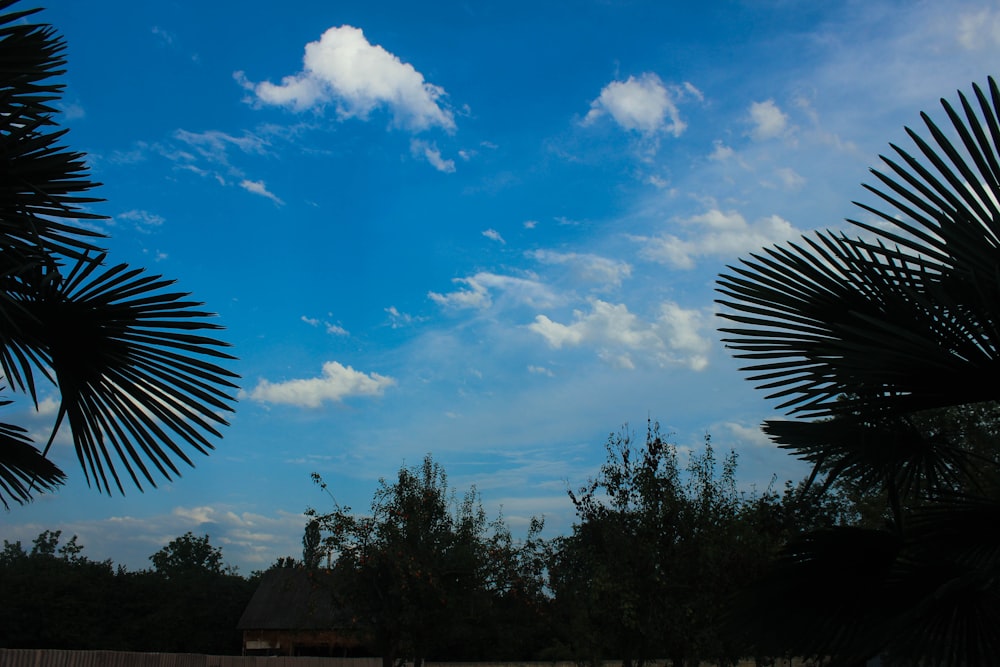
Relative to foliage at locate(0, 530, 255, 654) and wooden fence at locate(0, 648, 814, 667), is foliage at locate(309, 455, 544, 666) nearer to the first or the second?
wooden fence at locate(0, 648, 814, 667)

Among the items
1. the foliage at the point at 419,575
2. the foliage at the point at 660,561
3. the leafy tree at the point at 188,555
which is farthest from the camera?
the leafy tree at the point at 188,555

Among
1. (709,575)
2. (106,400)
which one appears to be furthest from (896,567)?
(709,575)

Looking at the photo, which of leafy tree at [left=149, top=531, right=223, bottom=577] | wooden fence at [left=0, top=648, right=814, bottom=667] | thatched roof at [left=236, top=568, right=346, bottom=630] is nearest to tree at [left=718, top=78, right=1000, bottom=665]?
wooden fence at [left=0, top=648, right=814, bottom=667]

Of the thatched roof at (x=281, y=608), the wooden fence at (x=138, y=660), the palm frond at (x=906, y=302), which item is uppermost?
the palm frond at (x=906, y=302)

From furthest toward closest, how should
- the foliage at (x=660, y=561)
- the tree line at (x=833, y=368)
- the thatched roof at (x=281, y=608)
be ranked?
the thatched roof at (x=281, y=608), the foliage at (x=660, y=561), the tree line at (x=833, y=368)

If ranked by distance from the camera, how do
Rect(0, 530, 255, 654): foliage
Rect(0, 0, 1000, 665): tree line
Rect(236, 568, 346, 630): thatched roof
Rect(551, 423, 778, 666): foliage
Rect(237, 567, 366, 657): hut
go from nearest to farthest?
Rect(0, 0, 1000, 665): tree line, Rect(551, 423, 778, 666): foliage, Rect(0, 530, 255, 654): foliage, Rect(236, 568, 346, 630): thatched roof, Rect(237, 567, 366, 657): hut

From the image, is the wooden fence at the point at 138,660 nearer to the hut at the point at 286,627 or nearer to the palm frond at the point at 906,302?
the palm frond at the point at 906,302

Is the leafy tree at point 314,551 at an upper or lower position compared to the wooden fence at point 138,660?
upper

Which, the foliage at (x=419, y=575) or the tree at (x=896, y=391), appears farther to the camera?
the foliage at (x=419, y=575)

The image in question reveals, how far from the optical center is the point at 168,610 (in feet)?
111

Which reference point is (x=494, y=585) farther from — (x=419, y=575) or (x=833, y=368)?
(x=833, y=368)

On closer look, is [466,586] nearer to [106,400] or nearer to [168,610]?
[106,400]

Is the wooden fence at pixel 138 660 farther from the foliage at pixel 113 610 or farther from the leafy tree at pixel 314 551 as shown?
the foliage at pixel 113 610

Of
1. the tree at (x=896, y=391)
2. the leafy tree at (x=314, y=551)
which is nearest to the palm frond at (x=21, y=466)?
the tree at (x=896, y=391)
